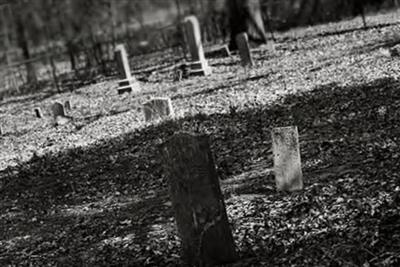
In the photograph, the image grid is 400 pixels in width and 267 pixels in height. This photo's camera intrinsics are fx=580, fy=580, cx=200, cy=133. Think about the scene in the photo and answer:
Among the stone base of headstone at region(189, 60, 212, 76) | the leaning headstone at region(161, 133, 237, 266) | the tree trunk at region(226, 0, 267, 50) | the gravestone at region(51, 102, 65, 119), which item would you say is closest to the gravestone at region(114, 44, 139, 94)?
the stone base of headstone at region(189, 60, 212, 76)

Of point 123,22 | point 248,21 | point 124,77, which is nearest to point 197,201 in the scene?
point 124,77

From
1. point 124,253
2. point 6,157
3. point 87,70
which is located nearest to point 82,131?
point 6,157

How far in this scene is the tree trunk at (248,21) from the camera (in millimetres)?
21562

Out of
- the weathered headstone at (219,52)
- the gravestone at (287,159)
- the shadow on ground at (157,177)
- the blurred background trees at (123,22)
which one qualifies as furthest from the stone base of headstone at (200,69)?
the gravestone at (287,159)

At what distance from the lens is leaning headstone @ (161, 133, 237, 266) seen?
4516 millimetres

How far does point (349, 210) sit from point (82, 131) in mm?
8967

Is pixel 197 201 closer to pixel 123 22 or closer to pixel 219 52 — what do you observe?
pixel 219 52

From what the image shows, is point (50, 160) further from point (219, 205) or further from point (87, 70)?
point (87, 70)

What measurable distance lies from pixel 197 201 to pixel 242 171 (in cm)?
317

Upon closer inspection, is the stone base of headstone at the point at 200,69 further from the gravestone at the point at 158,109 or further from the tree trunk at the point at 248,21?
the gravestone at the point at 158,109

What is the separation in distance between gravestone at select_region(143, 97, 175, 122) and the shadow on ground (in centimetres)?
66

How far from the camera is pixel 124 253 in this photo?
566cm

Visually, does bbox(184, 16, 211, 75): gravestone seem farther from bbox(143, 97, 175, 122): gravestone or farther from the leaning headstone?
the leaning headstone

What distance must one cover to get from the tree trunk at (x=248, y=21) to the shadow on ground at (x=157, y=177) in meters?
10.4
